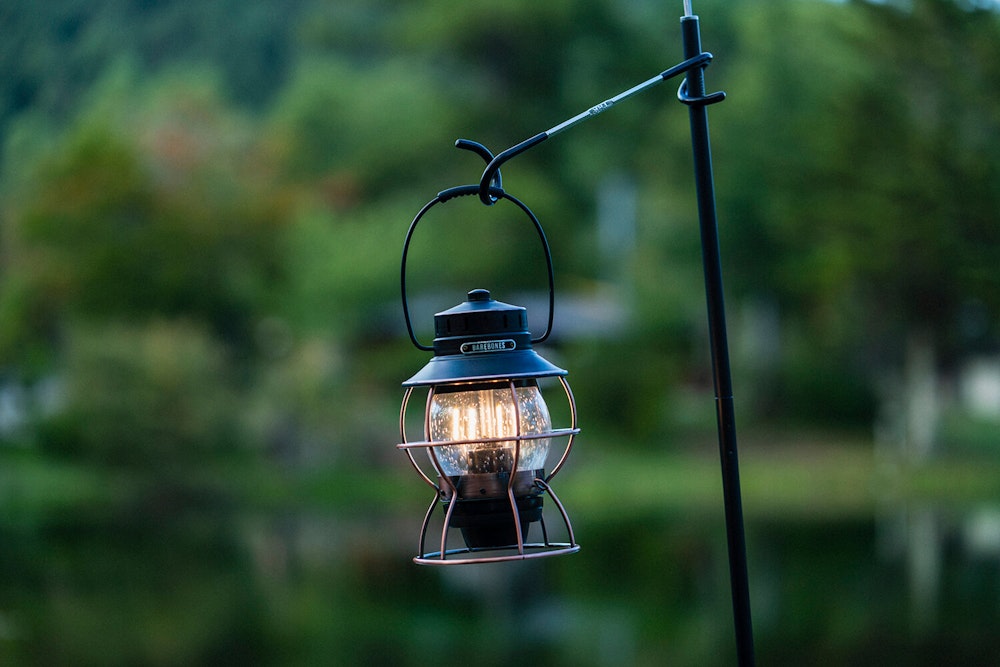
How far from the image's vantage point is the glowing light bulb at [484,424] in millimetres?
2678

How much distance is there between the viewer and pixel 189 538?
22531 mm

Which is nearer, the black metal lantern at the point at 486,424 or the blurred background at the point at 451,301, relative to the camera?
the black metal lantern at the point at 486,424

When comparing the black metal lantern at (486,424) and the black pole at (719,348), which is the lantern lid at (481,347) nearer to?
the black metal lantern at (486,424)

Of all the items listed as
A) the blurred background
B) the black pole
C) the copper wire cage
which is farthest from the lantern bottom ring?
the blurred background

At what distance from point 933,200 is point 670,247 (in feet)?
31.5

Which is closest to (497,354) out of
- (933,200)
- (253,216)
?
(933,200)

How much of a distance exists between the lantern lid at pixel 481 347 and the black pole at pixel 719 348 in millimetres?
301

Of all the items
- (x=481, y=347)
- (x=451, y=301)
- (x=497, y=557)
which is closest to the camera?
(x=497, y=557)

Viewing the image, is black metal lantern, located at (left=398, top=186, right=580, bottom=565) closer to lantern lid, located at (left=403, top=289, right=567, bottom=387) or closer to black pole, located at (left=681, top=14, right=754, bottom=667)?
lantern lid, located at (left=403, top=289, right=567, bottom=387)

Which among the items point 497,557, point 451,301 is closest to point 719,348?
point 497,557

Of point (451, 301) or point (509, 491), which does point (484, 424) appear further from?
point (451, 301)

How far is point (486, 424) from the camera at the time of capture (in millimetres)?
2680

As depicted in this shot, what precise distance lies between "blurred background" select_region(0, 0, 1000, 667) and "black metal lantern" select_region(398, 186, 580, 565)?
1358 cm

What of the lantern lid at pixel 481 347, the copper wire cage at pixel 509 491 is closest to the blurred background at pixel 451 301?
the copper wire cage at pixel 509 491
